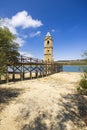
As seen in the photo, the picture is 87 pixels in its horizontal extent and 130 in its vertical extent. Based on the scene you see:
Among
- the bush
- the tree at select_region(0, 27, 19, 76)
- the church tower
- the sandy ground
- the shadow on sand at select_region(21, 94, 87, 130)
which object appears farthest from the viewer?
the church tower

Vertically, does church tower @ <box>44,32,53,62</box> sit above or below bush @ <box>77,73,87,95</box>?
above

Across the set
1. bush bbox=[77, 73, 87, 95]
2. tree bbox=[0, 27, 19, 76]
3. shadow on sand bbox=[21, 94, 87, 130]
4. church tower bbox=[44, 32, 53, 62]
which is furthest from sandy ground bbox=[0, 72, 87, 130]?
church tower bbox=[44, 32, 53, 62]

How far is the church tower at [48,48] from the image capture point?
1815 inches

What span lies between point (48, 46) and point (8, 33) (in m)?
27.3

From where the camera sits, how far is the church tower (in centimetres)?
4609

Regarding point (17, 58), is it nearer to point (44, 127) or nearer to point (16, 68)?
point (16, 68)

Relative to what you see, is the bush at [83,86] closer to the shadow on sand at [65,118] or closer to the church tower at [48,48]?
the shadow on sand at [65,118]

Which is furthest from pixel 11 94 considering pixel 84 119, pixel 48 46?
pixel 48 46

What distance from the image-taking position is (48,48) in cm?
4694

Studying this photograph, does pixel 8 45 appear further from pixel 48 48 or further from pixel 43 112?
pixel 48 48

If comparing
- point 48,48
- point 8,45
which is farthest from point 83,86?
point 48,48

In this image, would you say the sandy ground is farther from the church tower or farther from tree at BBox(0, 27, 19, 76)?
the church tower

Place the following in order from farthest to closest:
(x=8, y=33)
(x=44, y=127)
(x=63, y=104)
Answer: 1. (x=8, y=33)
2. (x=63, y=104)
3. (x=44, y=127)

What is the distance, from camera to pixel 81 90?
18031 mm
